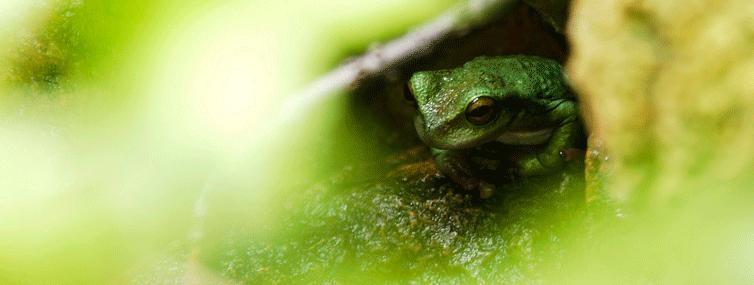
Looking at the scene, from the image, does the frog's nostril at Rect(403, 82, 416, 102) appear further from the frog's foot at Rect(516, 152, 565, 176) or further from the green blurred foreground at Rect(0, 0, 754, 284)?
the frog's foot at Rect(516, 152, 565, 176)

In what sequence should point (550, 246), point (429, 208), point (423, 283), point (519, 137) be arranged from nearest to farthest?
point (550, 246), point (423, 283), point (429, 208), point (519, 137)

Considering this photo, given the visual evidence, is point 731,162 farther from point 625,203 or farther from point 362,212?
point 362,212

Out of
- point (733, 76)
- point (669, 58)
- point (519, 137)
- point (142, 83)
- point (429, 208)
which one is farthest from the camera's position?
point (519, 137)

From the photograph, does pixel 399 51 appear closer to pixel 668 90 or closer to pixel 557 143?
pixel 557 143

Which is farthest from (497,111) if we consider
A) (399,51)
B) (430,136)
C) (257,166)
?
(257,166)

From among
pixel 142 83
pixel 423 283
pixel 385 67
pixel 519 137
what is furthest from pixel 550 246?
pixel 142 83

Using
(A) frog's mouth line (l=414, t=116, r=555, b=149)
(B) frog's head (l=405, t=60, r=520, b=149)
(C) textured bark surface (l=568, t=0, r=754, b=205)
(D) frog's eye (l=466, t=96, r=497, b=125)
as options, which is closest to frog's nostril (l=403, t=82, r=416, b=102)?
(B) frog's head (l=405, t=60, r=520, b=149)
